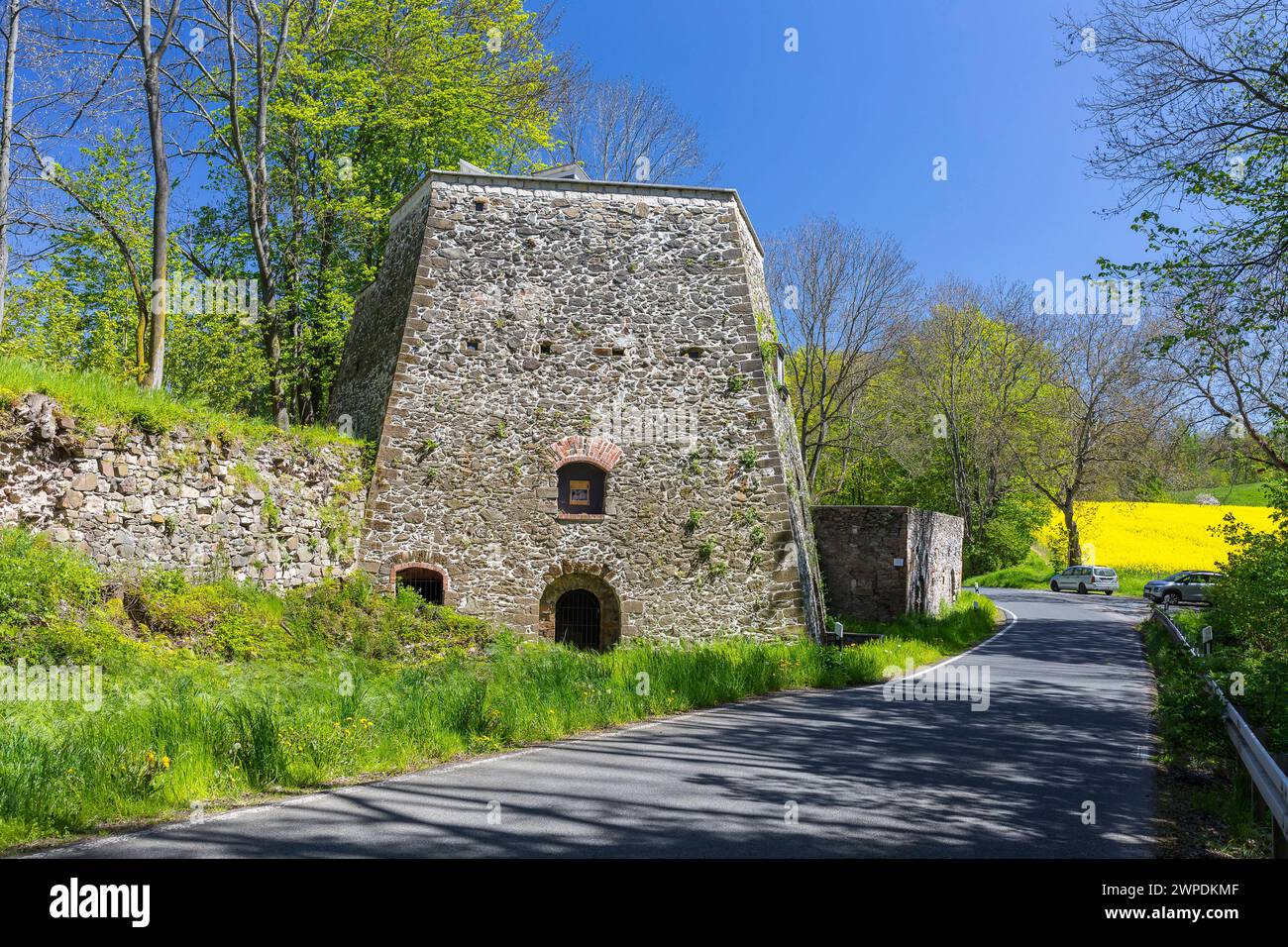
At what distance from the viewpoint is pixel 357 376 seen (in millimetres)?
19594

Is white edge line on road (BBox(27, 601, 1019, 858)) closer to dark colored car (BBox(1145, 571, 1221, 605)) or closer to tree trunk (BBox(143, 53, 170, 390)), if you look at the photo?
tree trunk (BBox(143, 53, 170, 390))

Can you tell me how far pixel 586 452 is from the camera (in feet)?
55.2

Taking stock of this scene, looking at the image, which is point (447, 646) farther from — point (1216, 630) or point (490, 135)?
point (490, 135)

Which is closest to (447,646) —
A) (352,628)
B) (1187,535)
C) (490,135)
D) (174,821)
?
(352,628)

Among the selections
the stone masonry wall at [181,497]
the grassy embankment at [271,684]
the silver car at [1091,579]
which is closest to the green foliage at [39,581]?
the grassy embankment at [271,684]

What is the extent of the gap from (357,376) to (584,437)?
6367 millimetres

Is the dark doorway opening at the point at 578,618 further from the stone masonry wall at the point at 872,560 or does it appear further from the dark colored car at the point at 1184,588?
the dark colored car at the point at 1184,588

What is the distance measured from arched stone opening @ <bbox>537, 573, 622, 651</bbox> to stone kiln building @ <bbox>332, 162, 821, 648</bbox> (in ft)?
0.13

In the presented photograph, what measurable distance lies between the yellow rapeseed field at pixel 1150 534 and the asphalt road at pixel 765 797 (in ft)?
131

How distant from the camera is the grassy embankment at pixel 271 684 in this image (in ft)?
21.8

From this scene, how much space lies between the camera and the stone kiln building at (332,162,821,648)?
1628cm

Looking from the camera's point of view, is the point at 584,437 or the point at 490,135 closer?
the point at 584,437

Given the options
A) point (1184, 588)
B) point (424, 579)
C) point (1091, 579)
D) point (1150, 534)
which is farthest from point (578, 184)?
point (1150, 534)

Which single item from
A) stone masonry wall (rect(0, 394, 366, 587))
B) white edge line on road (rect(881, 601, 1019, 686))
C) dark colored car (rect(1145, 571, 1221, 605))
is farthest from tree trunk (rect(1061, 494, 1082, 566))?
stone masonry wall (rect(0, 394, 366, 587))
